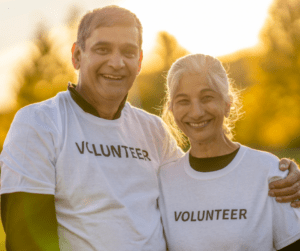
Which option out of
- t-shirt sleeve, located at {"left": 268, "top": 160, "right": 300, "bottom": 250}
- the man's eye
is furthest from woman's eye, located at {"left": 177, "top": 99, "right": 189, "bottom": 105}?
t-shirt sleeve, located at {"left": 268, "top": 160, "right": 300, "bottom": 250}

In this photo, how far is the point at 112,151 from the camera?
3072 mm

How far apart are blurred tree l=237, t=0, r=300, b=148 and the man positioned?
19.7 metres

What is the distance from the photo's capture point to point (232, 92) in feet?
11.3

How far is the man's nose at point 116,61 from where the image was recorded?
10.6ft

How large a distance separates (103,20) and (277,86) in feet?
68.5

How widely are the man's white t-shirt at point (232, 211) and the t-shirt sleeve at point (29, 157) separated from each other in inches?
43.6

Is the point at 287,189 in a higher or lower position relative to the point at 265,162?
lower

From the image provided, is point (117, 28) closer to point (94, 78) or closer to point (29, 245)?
point (94, 78)

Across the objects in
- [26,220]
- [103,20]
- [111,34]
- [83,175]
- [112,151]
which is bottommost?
[26,220]

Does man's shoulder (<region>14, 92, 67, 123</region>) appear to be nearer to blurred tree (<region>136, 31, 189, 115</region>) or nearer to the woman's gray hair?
the woman's gray hair

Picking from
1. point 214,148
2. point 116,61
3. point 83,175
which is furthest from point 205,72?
point 83,175

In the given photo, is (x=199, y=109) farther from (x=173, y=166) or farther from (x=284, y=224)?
(x=284, y=224)

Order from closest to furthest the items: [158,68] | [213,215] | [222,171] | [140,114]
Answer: [213,215], [222,171], [140,114], [158,68]

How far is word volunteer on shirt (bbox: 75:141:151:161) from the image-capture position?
2912 millimetres
